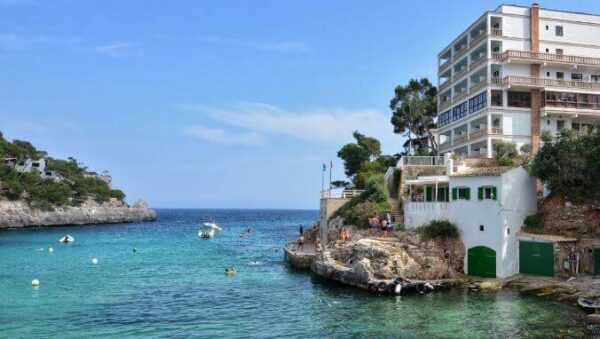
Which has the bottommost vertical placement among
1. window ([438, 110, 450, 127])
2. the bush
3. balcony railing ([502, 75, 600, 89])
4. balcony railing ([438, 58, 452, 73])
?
the bush

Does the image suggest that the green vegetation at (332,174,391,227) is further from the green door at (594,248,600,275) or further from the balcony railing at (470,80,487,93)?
the green door at (594,248,600,275)

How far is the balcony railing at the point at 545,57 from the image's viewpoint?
54.9m

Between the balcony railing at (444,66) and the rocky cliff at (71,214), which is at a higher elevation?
the balcony railing at (444,66)

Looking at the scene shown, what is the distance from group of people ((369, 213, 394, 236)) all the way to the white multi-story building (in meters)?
16.2

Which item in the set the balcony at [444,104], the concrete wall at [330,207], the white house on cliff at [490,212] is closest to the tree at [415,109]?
the balcony at [444,104]

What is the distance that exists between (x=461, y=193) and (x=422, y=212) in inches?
153

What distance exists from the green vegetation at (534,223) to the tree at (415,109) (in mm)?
35076

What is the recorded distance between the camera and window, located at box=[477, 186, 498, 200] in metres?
38.4

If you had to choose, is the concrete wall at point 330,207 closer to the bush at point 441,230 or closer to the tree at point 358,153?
the bush at point 441,230

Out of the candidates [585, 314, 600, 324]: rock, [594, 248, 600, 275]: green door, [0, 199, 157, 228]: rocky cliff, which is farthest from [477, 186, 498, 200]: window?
[0, 199, 157, 228]: rocky cliff

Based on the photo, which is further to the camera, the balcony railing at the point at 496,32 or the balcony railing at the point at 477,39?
the balcony railing at the point at 477,39

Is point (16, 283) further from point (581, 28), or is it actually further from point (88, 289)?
point (581, 28)

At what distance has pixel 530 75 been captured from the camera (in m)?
55.9

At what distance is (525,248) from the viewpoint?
37.7 metres
